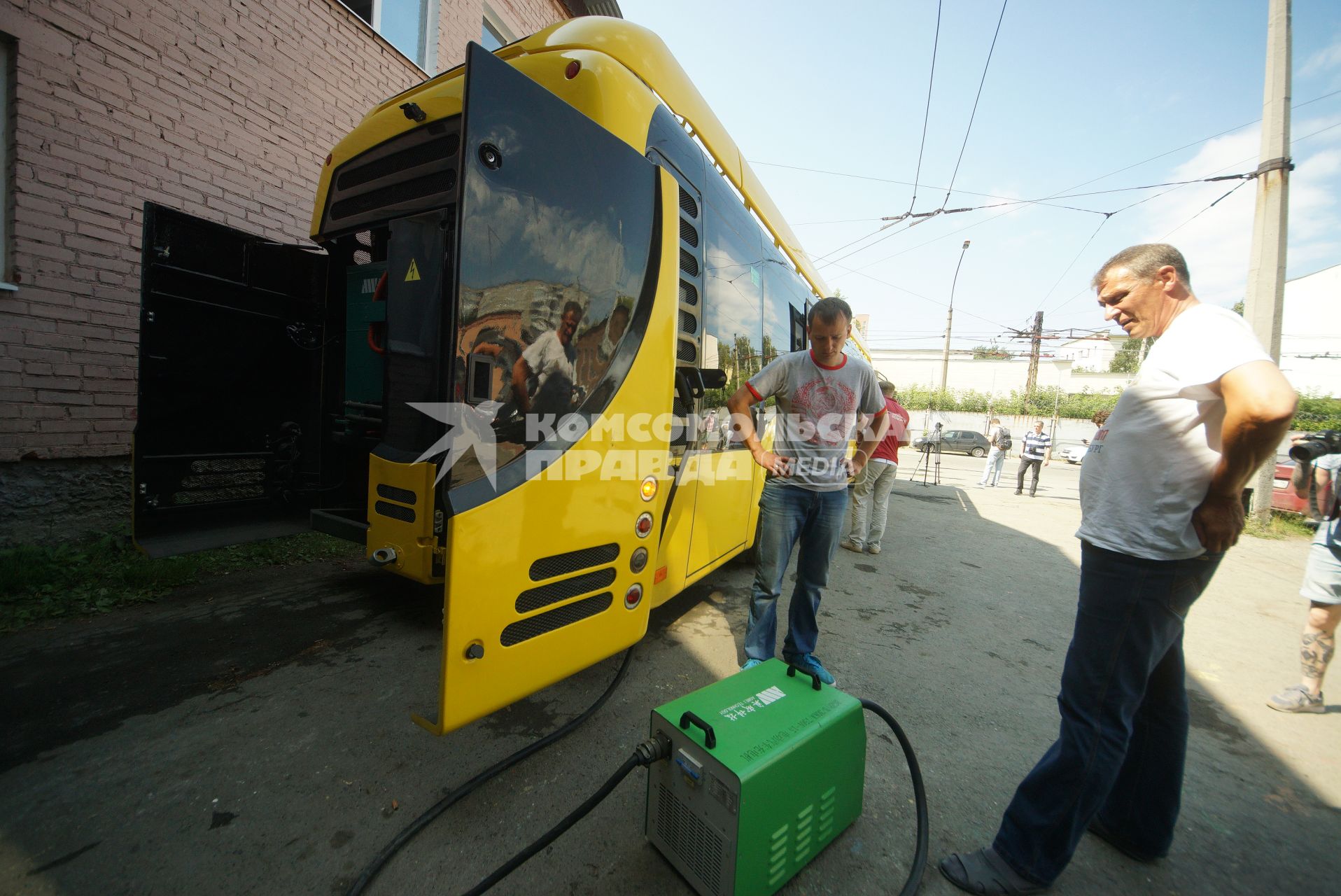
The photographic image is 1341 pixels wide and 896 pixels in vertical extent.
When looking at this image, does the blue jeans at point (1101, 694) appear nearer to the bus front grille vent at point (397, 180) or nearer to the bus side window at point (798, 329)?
the bus side window at point (798, 329)

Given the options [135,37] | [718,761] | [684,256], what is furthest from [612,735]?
[135,37]

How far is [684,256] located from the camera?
2.75 m

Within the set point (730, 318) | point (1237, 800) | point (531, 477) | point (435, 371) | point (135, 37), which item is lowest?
point (1237, 800)

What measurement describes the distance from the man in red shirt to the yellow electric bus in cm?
225

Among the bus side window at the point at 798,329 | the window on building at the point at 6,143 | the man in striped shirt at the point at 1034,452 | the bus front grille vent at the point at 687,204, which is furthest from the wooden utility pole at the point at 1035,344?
the window on building at the point at 6,143

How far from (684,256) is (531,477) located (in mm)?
1548

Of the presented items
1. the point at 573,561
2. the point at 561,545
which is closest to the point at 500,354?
the point at 561,545

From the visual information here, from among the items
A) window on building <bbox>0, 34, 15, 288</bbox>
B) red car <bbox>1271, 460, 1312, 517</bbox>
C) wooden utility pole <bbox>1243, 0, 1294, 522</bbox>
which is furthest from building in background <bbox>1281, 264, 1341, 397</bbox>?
window on building <bbox>0, 34, 15, 288</bbox>

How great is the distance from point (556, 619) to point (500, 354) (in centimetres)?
110

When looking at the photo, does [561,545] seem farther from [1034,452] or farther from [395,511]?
[1034,452]

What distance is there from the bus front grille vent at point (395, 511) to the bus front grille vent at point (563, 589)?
Result: 1.31 m

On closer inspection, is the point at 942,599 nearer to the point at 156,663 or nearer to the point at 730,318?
the point at 730,318

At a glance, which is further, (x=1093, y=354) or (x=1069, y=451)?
(x=1093, y=354)

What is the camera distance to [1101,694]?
1.62 meters
